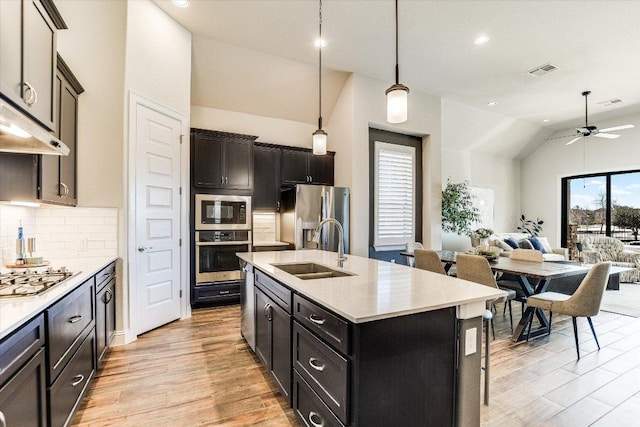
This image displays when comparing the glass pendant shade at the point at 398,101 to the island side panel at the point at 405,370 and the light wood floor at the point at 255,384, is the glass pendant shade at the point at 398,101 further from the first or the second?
the light wood floor at the point at 255,384

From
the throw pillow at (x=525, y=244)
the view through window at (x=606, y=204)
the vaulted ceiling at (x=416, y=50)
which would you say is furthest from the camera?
the view through window at (x=606, y=204)

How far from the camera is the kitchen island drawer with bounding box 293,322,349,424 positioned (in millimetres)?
1330

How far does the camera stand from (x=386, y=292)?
1637mm

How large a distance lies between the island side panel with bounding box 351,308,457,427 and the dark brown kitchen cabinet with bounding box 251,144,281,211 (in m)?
3.67

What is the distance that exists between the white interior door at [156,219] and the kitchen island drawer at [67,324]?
3.76 ft

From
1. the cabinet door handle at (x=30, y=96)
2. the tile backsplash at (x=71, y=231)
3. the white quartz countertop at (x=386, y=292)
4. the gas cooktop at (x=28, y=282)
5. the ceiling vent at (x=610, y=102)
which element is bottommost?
the white quartz countertop at (x=386, y=292)

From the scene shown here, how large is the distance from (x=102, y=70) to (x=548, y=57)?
564 centimetres

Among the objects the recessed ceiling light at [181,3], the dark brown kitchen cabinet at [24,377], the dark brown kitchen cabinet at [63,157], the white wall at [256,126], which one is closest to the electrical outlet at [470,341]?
the dark brown kitchen cabinet at [24,377]

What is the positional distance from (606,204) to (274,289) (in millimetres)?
8855

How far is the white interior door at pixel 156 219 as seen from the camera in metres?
3.25

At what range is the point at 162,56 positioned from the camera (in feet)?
11.5

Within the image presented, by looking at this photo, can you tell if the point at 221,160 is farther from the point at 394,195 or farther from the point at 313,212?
the point at 394,195

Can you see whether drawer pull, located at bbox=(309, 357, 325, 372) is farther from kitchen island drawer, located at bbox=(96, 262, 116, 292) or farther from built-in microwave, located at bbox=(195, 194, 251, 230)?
built-in microwave, located at bbox=(195, 194, 251, 230)

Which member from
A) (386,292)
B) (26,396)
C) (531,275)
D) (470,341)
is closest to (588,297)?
(531,275)
